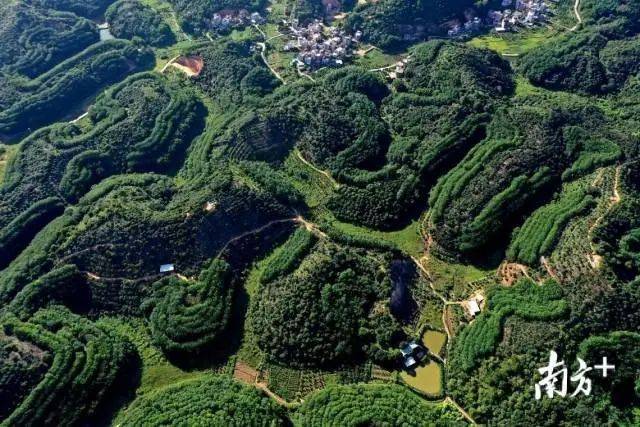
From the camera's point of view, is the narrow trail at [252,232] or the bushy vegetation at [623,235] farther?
the narrow trail at [252,232]

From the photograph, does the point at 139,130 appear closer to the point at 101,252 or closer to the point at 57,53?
the point at 101,252

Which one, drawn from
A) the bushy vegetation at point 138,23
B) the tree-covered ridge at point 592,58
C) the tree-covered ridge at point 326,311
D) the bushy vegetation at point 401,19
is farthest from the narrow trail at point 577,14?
the bushy vegetation at point 138,23

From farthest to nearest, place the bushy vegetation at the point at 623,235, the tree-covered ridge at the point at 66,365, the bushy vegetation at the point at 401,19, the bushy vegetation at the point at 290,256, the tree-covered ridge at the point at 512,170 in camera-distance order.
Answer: the bushy vegetation at the point at 401,19
the tree-covered ridge at the point at 512,170
the bushy vegetation at the point at 290,256
the bushy vegetation at the point at 623,235
the tree-covered ridge at the point at 66,365

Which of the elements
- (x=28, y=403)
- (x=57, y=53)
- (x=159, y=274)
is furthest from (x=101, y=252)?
(x=57, y=53)

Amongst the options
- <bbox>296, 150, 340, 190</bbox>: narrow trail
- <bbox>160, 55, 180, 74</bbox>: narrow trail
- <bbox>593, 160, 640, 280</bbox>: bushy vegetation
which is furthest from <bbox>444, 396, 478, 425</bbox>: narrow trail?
<bbox>160, 55, 180, 74</bbox>: narrow trail

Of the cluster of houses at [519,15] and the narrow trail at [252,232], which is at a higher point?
the cluster of houses at [519,15]

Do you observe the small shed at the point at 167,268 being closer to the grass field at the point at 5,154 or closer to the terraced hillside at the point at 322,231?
the terraced hillside at the point at 322,231
